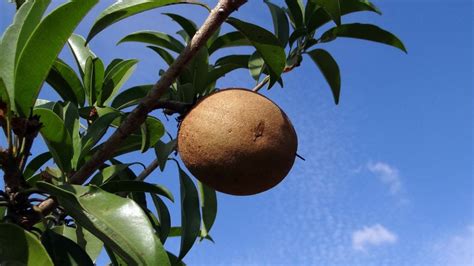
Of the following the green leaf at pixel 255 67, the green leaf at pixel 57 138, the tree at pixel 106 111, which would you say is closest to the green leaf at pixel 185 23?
the tree at pixel 106 111

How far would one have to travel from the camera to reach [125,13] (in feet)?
5.76

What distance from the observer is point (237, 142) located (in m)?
1.66

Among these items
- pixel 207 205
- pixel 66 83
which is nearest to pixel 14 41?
pixel 66 83

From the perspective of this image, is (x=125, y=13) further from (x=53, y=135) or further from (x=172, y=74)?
(x=53, y=135)

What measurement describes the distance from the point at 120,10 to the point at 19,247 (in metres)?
0.64

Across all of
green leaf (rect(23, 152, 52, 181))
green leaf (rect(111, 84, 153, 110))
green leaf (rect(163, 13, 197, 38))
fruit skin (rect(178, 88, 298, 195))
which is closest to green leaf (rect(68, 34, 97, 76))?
green leaf (rect(111, 84, 153, 110))

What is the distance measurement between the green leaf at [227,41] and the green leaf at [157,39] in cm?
11

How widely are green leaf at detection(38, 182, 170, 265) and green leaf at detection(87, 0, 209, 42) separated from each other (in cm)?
43

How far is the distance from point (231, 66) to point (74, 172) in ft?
1.93

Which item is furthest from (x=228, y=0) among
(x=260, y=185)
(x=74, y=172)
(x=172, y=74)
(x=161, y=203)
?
(x=161, y=203)

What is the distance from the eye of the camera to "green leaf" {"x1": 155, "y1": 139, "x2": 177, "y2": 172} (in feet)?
6.50

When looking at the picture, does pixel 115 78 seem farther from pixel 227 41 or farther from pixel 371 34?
pixel 371 34

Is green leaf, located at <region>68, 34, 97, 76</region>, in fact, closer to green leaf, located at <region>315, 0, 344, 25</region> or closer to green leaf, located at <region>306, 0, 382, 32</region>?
green leaf, located at <region>306, 0, 382, 32</region>

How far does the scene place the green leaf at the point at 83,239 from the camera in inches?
79.4
